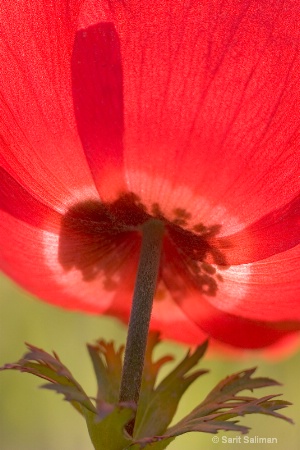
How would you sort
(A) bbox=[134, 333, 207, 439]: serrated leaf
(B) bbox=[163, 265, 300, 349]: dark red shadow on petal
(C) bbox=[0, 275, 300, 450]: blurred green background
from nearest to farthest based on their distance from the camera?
(A) bbox=[134, 333, 207, 439]: serrated leaf < (B) bbox=[163, 265, 300, 349]: dark red shadow on petal < (C) bbox=[0, 275, 300, 450]: blurred green background

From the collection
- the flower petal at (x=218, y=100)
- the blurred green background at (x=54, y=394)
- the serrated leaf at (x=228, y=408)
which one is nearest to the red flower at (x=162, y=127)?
the flower petal at (x=218, y=100)

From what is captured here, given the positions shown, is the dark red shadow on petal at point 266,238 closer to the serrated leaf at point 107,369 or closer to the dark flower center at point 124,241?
the dark flower center at point 124,241

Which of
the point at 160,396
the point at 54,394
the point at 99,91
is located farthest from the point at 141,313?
the point at 54,394

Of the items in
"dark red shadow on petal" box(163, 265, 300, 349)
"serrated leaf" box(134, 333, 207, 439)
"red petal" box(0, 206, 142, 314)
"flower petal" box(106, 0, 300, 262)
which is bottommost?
"serrated leaf" box(134, 333, 207, 439)

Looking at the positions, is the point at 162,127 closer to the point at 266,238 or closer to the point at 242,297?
the point at 266,238

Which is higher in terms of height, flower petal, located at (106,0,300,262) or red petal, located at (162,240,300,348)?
flower petal, located at (106,0,300,262)

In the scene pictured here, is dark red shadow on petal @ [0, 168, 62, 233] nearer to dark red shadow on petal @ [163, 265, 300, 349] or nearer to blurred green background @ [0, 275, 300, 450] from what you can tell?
dark red shadow on petal @ [163, 265, 300, 349]

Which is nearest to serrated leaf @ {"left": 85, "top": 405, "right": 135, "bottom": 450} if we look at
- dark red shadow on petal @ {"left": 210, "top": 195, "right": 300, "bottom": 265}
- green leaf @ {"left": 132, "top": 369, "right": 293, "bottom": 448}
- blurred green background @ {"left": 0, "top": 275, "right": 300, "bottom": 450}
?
green leaf @ {"left": 132, "top": 369, "right": 293, "bottom": 448}
